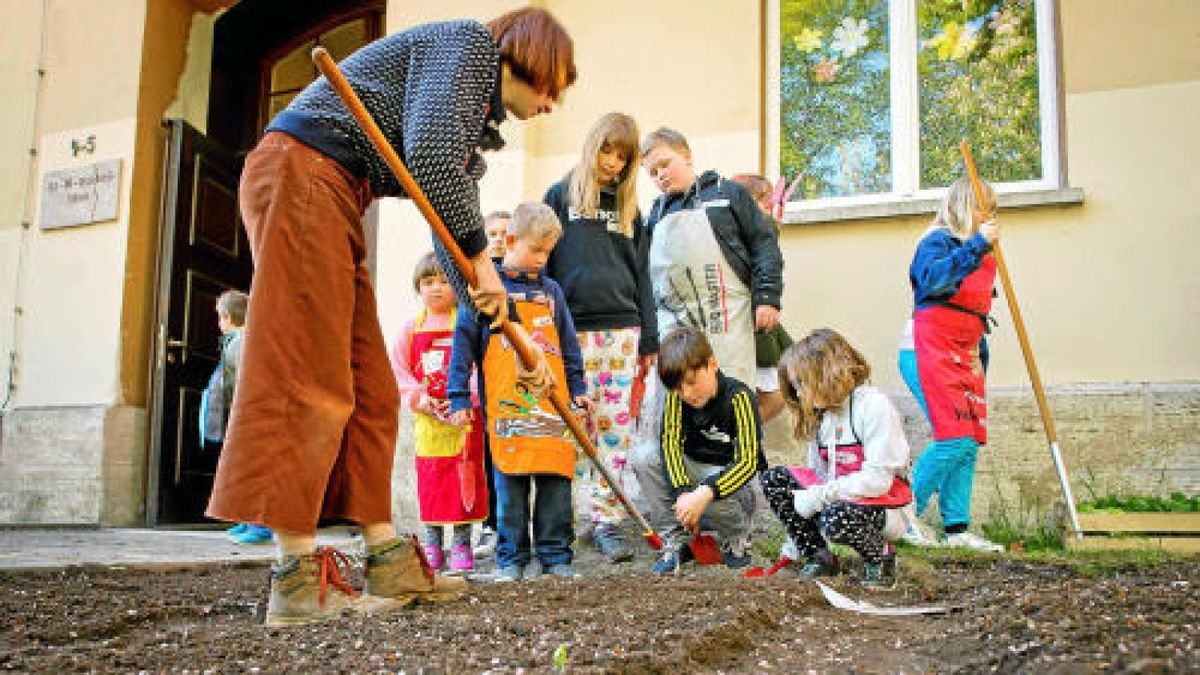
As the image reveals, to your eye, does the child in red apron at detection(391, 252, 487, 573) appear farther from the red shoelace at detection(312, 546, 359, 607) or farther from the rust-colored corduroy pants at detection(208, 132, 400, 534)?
the red shoelace at detection(312, 546, 359, 607)

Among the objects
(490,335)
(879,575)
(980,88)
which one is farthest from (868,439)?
(980,88)

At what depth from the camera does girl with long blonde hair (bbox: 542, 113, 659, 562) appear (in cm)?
405

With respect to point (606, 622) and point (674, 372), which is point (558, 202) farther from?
point (606, 622)

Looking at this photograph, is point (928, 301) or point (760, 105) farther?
point (760, 105)

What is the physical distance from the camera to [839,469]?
10.8 feet

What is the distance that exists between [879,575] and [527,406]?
131 cm

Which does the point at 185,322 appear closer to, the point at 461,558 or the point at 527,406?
the point at 461,558

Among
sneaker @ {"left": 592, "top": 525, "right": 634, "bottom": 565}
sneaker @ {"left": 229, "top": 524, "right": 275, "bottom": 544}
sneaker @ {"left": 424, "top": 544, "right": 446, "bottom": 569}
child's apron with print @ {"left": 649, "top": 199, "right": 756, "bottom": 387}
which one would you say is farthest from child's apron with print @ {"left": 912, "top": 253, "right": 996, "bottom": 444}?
sneaker @ {"left": 229, "top": 524, "right": 275, "bottom": 544}

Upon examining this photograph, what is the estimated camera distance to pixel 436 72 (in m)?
2.41

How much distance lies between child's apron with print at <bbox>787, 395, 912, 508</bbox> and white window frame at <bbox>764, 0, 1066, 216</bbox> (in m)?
1.94

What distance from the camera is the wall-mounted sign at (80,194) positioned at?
21.5 feet

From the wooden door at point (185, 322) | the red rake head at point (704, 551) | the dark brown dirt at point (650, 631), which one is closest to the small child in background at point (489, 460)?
the red rake head at point (704, 551)

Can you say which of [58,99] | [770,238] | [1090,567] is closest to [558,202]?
[770,238]

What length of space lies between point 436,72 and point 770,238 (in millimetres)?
2083
